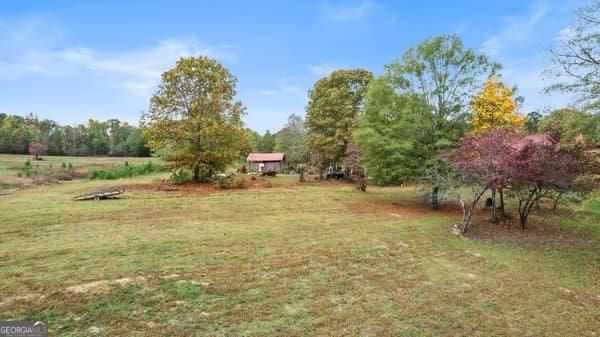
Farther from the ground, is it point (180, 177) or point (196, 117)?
point (196, 117)

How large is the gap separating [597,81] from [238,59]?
16544mm

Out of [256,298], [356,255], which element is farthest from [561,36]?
[256,298]

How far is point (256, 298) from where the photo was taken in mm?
3846

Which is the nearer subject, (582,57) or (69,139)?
(582,57)

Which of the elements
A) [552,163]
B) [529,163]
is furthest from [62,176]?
[552,163]

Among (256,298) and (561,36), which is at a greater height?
(561,36)

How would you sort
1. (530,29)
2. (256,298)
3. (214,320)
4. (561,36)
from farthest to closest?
(530,29)
(561,36)
(256,298)
(214,320)

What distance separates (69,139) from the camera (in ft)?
187

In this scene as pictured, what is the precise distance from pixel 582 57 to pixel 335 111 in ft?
57.6

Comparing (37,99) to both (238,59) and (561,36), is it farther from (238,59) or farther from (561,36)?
(561,36)

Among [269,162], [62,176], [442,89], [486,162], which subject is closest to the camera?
[486,162]

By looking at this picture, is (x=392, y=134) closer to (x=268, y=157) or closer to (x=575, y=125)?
(x=575, y=125)

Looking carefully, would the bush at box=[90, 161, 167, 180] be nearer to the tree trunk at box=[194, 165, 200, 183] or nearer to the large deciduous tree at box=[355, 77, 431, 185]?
the tree trunk at box=[194, 165, 200, 183]

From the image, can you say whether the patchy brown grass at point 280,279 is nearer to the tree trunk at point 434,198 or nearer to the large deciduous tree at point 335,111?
the tree trunk at point 434,198
